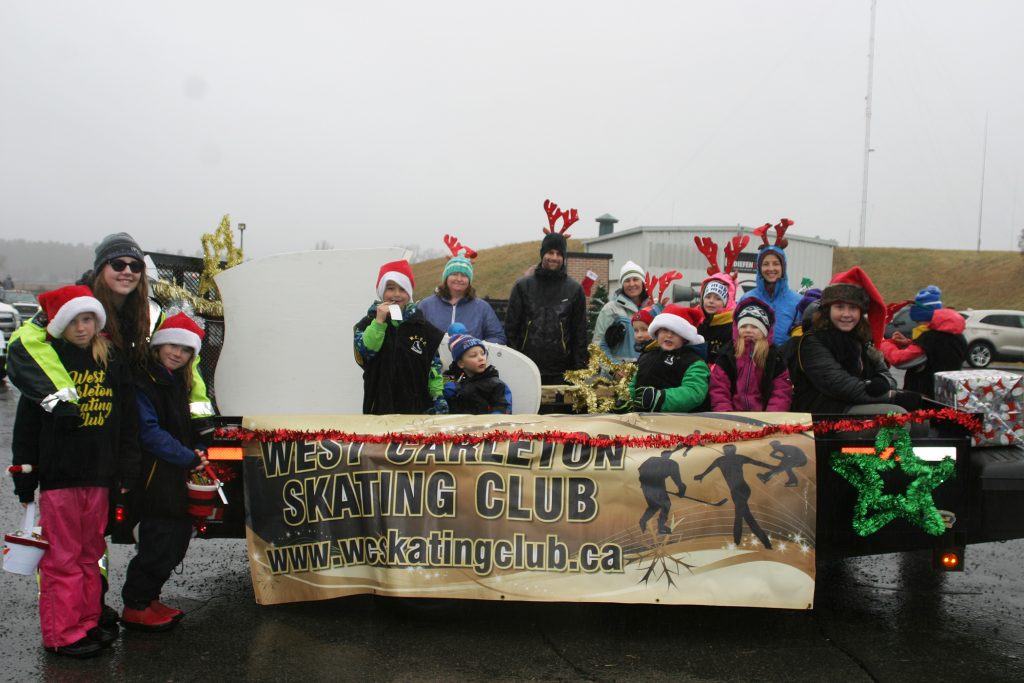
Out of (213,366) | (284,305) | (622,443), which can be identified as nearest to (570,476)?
(622,443)

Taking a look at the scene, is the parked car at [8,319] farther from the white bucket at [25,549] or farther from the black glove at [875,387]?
the black glove at [875,387]

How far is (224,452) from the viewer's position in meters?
4.39

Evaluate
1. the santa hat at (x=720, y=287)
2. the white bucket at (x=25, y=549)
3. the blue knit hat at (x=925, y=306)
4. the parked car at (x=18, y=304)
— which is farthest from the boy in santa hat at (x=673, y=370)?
the parked car at (x=18, y=304)

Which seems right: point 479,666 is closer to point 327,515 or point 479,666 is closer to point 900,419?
point 327,515

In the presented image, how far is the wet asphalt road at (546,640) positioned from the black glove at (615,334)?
2.32 metres

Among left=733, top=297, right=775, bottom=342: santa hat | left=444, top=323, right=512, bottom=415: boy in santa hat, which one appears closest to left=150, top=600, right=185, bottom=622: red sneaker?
left=444, top=323, right=512, bottom=415: boy in santa hat

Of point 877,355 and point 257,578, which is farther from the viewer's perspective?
point 877,355

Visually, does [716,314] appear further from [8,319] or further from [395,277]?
Answer: [8,319]

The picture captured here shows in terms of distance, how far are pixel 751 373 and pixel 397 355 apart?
197 centimetres

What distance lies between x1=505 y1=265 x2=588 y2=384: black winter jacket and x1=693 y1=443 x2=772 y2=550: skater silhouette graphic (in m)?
2.42

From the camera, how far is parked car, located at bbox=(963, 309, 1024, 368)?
79.6 feet

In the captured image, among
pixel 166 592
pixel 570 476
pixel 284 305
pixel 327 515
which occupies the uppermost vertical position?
pixel 284 305

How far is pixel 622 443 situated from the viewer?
13.5 feet

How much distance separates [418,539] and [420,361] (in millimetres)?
1046
